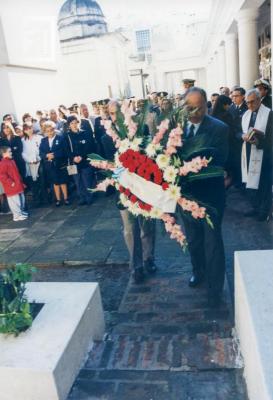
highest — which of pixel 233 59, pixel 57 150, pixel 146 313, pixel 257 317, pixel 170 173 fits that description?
pixel 233 59

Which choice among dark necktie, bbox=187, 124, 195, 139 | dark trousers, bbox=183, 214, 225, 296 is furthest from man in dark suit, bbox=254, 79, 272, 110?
dark trousers, bbox=183, 214, 225, 296

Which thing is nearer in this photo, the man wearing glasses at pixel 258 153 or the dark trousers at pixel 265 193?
the man wearing glasses at pixel 258 153

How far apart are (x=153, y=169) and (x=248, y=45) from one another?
8.35 m

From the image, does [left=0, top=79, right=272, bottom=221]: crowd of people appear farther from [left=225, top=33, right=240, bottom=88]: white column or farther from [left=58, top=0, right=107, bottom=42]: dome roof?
[left=58, top=0, right=107, bottom=42]: dome roof

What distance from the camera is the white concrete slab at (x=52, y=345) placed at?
2.51 meters

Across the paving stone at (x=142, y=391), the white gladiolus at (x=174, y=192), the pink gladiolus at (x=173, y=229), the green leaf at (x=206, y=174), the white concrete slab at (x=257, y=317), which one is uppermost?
the green leaf at (x=206, y=174)

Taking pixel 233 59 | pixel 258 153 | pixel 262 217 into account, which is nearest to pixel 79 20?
pixel 233 59

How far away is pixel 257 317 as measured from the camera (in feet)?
7.83

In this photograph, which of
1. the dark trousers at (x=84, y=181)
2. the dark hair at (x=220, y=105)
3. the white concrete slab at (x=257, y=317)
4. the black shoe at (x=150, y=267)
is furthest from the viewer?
the dark trousers at (x=84, y=181)

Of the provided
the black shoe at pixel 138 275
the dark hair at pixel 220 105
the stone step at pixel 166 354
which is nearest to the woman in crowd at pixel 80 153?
the dark hair at pixel 220 105

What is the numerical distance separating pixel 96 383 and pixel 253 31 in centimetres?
960

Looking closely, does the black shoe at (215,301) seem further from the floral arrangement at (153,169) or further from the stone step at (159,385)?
the stone step at (159,385)

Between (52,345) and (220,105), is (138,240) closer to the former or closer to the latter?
(52,345)

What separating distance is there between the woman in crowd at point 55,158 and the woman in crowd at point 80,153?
181 mm
